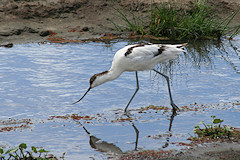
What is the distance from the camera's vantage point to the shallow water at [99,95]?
15.7ft

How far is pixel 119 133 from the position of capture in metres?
4.95

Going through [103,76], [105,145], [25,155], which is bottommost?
[105,145]

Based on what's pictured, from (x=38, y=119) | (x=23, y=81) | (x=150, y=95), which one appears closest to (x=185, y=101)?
(x=150, y=95)

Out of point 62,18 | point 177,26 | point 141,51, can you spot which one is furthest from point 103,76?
point 62,18

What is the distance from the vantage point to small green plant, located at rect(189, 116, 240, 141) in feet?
15.1

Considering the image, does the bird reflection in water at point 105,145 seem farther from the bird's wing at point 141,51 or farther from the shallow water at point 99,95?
the bird's wing at point 141,51

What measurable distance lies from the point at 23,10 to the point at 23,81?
4390mm

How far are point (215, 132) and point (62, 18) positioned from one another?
7.26m

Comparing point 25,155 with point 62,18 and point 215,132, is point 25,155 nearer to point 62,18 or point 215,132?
point 215,132

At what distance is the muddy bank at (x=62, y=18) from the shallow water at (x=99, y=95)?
31.0 inches

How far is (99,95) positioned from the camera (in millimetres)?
6406

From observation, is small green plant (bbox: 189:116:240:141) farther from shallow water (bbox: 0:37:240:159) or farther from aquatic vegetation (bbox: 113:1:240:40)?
aquatic vegetation (bbox: 113:1:240:40)

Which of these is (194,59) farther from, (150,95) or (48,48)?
(48,48)

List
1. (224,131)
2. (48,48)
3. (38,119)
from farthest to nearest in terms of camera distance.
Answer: (48,48), (38,119), (224,131)
